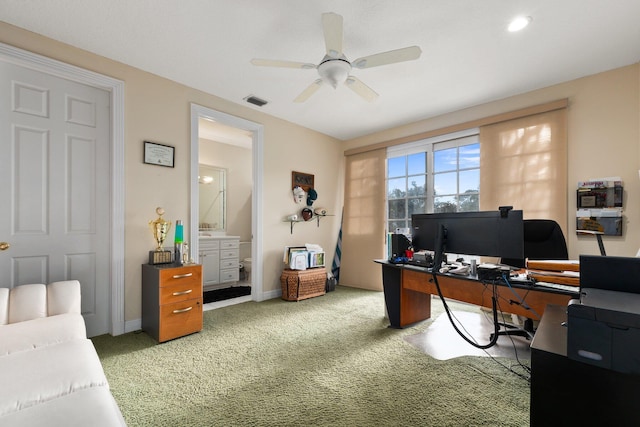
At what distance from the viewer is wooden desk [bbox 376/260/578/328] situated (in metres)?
1.88

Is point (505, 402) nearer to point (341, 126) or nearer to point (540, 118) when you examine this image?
point (540, 118)

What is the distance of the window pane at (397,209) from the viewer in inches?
178

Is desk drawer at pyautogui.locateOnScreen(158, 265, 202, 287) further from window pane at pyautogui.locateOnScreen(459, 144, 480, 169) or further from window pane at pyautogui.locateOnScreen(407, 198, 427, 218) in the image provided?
window pane at pyautogui.locateOnScreen(459, 144, 480, 169)

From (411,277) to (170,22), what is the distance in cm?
302

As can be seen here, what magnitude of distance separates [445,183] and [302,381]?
3316 millimetres

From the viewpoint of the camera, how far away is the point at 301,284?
12.9 feet

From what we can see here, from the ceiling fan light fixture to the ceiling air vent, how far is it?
152cm

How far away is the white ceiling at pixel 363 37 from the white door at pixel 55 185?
0.52 meters

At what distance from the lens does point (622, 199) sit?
8.93 feet

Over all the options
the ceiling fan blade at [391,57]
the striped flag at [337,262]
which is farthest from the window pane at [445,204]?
the ceiling fan blade at [391,57]

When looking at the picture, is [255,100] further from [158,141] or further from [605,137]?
[605,137]

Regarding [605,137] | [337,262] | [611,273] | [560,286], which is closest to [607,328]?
[611,273]

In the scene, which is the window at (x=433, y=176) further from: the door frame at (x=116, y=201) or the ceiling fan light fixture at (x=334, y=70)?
the door frame at (x=116, y=201)

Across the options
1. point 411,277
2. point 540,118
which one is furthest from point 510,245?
point 540,118
